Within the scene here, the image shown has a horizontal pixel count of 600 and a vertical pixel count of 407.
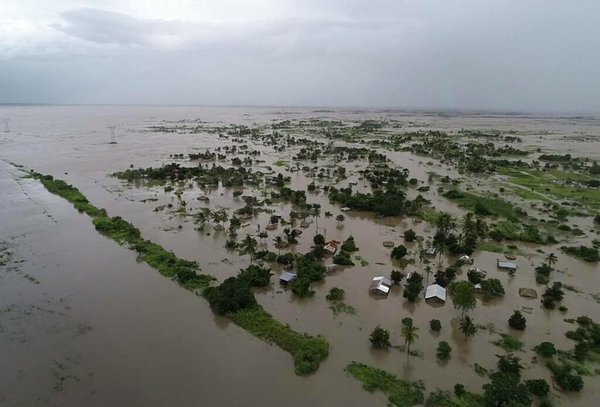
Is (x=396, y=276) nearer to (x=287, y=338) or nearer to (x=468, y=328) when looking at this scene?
(x=468, y=328)

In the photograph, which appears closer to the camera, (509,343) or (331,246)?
(509,343)

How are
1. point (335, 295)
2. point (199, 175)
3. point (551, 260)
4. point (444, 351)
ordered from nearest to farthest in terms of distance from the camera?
point (444, 351) → point (335, 295) → point (551, 260) → point (199, 175)

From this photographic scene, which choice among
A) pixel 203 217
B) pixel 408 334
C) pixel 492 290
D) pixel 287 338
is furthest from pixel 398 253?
pixel 203 217

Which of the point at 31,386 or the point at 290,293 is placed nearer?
the point at 31,386

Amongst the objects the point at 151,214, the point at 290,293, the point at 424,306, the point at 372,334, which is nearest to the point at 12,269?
the point at 151,214

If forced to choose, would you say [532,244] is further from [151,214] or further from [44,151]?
[44,151]
